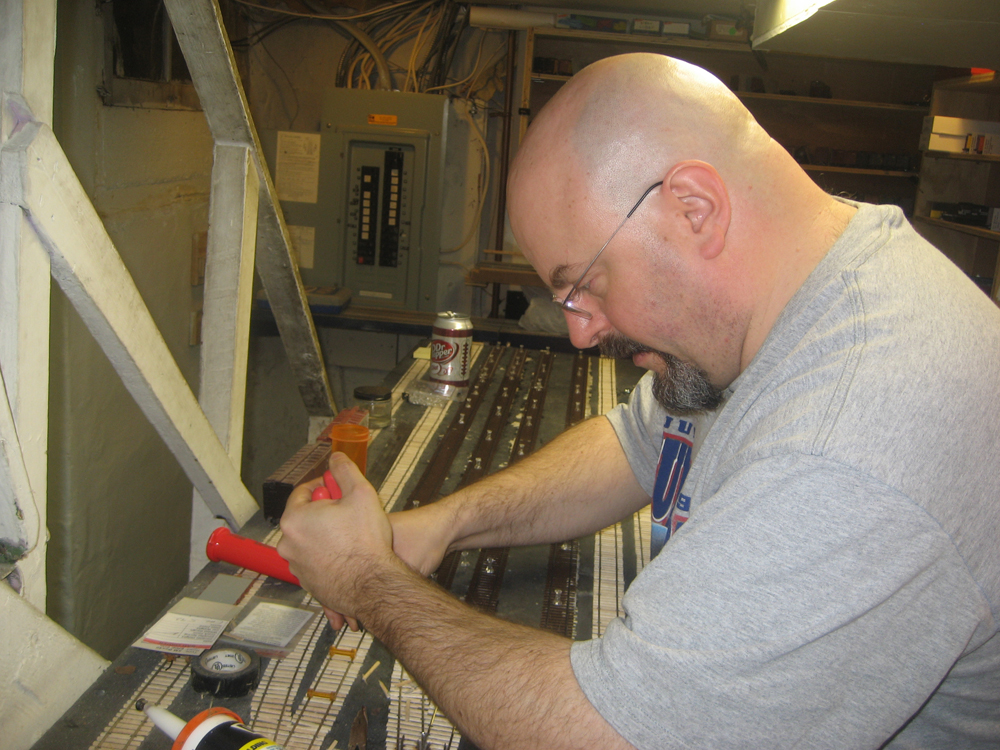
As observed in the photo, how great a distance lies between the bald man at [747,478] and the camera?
0.65m

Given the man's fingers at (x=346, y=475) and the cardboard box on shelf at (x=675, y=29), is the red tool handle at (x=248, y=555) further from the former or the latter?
the cardboard box on shelf at (x=675, y=29)

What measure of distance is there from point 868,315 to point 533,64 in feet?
11.8

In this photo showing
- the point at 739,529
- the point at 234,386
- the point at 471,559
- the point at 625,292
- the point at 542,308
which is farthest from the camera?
the point at 542,308

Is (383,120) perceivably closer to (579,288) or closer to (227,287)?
(227,287)

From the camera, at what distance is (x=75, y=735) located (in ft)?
2.76

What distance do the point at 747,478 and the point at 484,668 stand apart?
1.15 ft

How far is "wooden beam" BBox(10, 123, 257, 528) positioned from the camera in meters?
0.85

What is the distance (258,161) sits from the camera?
1.43 metres

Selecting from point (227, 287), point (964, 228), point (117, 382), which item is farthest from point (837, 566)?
point (964, 228)

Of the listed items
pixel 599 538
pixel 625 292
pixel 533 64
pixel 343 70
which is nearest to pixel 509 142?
pixel 533 64

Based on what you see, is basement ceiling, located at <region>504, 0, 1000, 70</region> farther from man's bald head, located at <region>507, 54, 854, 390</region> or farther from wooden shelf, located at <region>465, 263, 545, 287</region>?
wooden shelf, located at <region>465, 263, 545, 287</region>

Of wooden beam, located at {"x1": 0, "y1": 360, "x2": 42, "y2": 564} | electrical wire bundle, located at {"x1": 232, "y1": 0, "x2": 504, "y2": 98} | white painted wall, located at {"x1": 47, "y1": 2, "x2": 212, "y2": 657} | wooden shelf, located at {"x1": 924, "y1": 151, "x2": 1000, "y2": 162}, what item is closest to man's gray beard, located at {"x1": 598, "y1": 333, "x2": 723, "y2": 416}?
wooden beam, located at {"x1": 0, "y1": 360, "x2": 42, "y2": 564}

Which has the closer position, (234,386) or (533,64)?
(234,386)

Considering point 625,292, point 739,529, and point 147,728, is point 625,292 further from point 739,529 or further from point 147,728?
point 147,728
